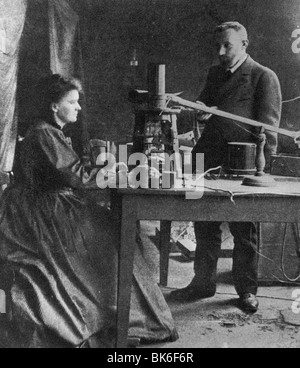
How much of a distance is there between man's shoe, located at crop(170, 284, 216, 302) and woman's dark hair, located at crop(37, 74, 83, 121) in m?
1.27

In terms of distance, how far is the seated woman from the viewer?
2.32 metres

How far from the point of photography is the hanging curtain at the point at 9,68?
8.78 ft

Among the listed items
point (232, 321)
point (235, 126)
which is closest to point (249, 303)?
point (232, 321)

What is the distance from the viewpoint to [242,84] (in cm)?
298

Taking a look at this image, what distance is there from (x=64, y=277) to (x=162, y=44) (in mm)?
1482

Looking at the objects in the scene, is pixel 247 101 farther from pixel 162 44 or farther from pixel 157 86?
pixel 157 86

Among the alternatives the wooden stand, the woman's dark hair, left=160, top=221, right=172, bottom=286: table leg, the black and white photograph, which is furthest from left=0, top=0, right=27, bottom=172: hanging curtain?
the wooden stand

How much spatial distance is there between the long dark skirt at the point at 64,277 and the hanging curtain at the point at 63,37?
85 cm

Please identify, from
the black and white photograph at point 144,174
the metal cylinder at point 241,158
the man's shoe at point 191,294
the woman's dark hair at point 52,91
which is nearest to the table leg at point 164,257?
the black and white photograph at point 144,174

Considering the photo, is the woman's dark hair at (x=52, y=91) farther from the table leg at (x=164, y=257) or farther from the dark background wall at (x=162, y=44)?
the table leg at (x=164, y=257)

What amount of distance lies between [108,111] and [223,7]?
91 centimetres

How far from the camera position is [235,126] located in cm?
298

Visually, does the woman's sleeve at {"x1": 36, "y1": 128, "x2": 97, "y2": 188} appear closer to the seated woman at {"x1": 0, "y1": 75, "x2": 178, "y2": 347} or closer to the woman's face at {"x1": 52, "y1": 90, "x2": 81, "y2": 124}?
the seated woman at {"x1": 0, "y1": 75, "x2": 178, "y2": 347}
